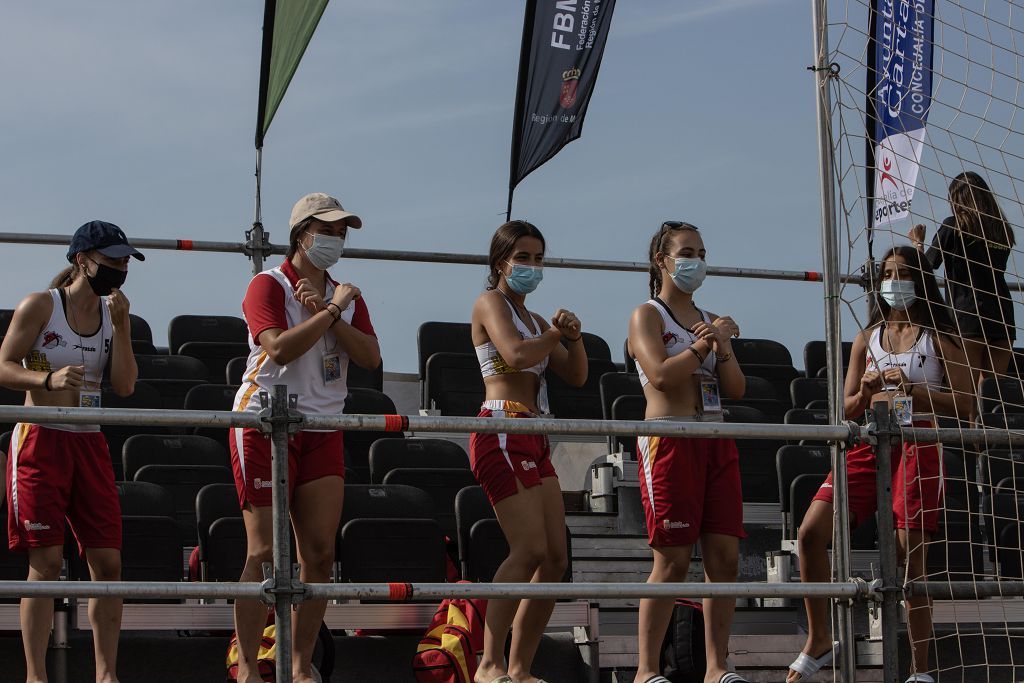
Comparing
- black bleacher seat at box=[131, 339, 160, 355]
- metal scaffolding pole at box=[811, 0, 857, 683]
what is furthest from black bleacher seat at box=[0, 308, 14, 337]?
metal scaffolding pole at box=[811, 0, 857, 683]

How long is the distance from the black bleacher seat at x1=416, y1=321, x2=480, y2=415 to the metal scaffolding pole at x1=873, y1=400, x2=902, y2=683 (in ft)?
15.7

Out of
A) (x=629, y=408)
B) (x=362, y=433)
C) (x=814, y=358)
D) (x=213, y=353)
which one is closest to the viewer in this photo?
(x=362, y=433)

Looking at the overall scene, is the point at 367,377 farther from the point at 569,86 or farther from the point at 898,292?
the point at 898,292

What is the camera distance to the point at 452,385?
27.2ft

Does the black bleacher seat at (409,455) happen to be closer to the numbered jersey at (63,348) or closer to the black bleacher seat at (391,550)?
the black bleacher seat at (391,550)

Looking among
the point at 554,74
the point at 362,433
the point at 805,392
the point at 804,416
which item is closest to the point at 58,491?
the point at 362,433

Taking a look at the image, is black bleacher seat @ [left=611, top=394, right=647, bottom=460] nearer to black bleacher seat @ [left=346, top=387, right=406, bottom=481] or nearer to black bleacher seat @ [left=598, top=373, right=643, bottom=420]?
black bleacher seat @ [left=598, top=373, right=643, bottom=420]

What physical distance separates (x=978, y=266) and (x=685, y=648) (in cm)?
184

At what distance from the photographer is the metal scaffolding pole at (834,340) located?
4.20m

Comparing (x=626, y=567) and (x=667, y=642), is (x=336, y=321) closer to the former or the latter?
(x=667, y=642)

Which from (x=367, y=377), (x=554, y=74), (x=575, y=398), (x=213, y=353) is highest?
(x=554, y=74)

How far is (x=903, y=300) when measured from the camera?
17.6ft

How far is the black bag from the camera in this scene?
16.8ft

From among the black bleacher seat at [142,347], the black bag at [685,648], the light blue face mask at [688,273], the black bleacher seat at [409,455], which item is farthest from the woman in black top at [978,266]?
the black bleacher seat at [142,347]
